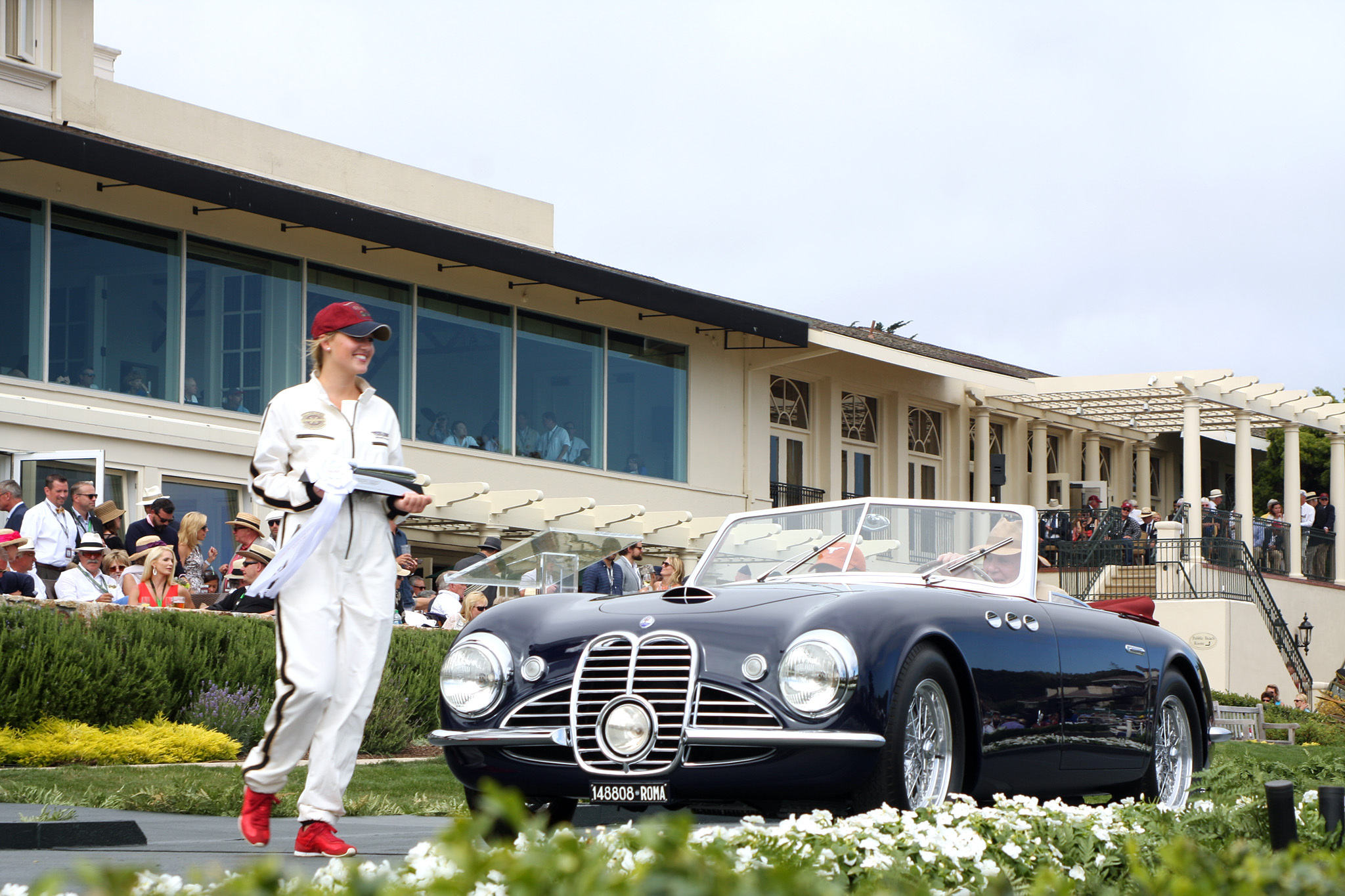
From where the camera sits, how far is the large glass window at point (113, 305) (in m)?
21.0

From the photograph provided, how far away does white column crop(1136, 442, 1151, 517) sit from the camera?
141 ft

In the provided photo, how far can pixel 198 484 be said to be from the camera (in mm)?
21484

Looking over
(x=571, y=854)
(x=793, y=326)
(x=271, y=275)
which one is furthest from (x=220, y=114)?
(x=571, y=854)

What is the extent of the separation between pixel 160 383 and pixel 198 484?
1.53 m

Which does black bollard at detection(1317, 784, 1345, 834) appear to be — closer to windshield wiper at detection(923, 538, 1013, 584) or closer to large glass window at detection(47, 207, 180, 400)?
windshield wiper at detection(923, 538, 1013, 584)

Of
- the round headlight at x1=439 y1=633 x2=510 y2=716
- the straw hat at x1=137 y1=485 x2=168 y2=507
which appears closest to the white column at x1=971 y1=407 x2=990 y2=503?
the straw hat at x1=137 y1=485 x2=168 y2=507

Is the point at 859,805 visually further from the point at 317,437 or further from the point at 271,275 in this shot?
the point at 271,275

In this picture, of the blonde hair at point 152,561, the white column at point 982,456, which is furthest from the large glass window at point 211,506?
the white column at point 982,456

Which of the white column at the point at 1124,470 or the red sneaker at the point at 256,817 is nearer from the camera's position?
the red sneaker at the point at 256,817

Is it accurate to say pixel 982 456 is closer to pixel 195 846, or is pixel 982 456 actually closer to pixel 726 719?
pixel 726 719

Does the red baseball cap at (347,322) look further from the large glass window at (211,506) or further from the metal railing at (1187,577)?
the metal railing at (1187,577)

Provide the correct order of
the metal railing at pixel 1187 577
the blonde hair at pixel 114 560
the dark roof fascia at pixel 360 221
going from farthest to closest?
the metal railing at pixel 1187 577 → the dark roof fascia at pixel 360 221 → the blonde hair at pixel 114 560

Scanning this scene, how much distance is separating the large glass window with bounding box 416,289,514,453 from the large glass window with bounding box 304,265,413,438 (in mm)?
246

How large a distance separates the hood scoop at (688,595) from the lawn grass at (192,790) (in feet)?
5.47
